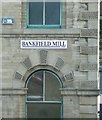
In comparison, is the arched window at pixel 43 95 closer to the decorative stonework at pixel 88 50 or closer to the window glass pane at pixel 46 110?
the window glass pane at pixel 46 110

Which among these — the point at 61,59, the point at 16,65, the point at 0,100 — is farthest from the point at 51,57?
the point at 0,100

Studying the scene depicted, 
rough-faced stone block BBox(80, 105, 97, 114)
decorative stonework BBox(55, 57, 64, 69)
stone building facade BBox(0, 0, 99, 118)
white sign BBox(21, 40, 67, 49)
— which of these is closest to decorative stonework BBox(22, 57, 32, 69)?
stone building facade BBox(0, 0, 99, 118)

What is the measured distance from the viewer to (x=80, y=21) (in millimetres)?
12664

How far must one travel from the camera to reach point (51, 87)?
1273cm

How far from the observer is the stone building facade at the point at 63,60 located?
495 inches

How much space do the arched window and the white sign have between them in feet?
2.50

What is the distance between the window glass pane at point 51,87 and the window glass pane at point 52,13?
1567 millimetres

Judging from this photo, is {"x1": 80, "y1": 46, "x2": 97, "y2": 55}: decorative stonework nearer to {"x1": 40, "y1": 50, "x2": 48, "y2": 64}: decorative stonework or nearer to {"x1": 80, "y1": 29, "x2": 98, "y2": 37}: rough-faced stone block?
{"x1": 80, "y1": 29, "x2": 98, "y2": 37}: rough-faced stone block

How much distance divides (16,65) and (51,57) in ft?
3.56

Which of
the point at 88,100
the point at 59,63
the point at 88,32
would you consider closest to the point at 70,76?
the point at 59,63

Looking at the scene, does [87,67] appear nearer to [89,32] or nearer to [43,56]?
[89,32]

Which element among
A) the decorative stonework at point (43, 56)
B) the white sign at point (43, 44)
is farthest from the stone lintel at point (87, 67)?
the decorative stonework at point (43, 56)

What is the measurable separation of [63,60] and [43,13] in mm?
1589

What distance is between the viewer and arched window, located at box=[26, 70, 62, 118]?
499 inches
